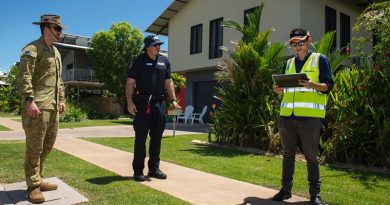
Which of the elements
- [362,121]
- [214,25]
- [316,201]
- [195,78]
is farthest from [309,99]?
[195,78]

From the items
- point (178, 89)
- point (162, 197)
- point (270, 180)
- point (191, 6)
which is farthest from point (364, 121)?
point (178, 89)

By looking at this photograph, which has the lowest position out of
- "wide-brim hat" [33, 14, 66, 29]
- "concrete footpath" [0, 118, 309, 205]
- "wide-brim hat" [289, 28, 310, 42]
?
"concrete footpath" [0, 118, 309, 205]

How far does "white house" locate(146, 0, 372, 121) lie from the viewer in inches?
635

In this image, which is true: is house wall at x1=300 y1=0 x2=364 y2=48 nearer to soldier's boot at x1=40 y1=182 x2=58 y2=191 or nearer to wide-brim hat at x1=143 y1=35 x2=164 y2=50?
wide-brim hat at x1=143 y1=35 x2=164 y2=50

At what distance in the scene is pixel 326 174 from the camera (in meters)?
6.52

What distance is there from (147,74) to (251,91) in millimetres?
4426

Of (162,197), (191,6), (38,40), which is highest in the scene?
(191,6)

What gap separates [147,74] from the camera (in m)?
5.70

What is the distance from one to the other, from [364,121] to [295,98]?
3.18 metres

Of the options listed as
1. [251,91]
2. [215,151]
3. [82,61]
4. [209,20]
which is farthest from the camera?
[82,61]

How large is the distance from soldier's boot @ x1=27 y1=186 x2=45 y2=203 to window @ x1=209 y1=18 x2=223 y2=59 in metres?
15.4

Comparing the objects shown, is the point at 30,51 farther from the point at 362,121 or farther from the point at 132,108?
the point at 362,121

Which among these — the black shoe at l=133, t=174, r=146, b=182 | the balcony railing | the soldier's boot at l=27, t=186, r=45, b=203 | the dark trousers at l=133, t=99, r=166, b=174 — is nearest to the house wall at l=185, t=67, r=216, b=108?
the balcony railing

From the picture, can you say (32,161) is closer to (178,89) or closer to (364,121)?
(364,121)
